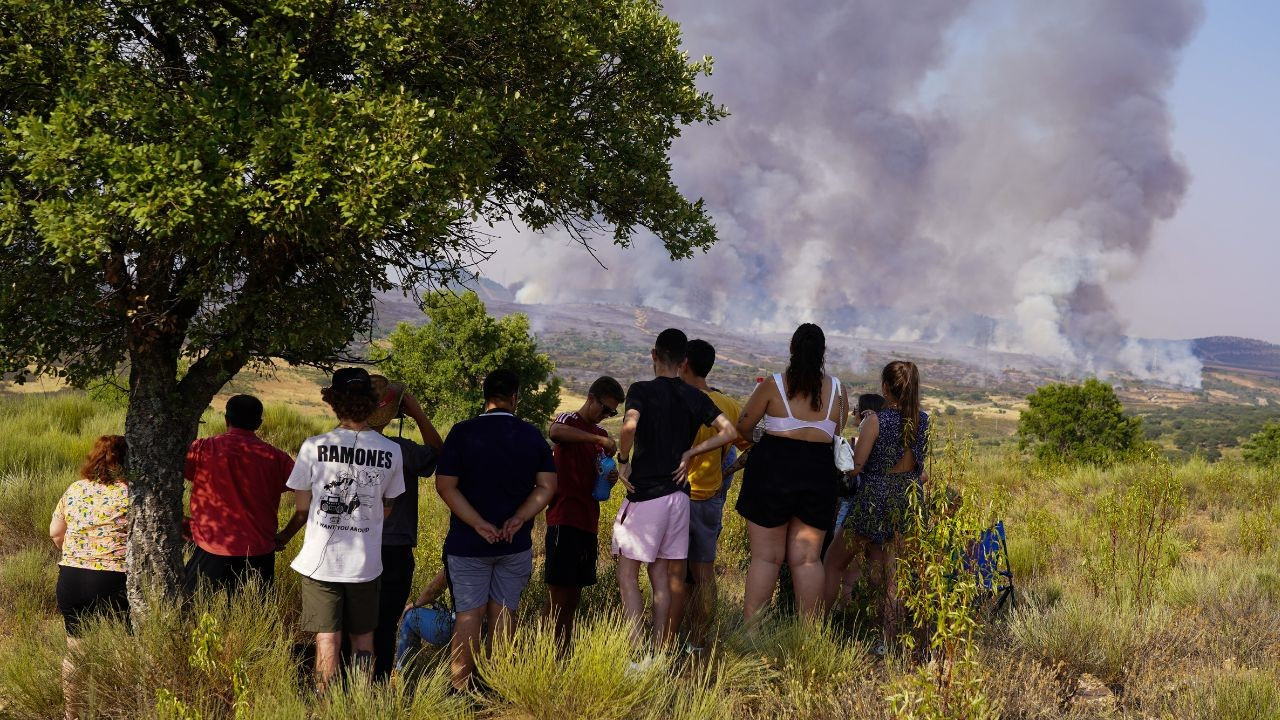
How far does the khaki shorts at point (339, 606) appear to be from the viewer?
4.57 metres

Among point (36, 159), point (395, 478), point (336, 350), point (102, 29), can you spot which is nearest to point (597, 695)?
point (395, 478)

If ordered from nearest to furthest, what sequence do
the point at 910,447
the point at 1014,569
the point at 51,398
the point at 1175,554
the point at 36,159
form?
the point at 36,159 < the point at 910,447 < the point at 1175,554 < the point at 1014,569 < the point at 51,398

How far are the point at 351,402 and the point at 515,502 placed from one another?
1.20 metres

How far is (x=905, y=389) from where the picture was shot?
5684 millimetres

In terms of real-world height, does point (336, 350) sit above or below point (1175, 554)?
above

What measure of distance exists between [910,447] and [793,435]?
3.16 ft

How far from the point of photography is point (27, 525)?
373 inches

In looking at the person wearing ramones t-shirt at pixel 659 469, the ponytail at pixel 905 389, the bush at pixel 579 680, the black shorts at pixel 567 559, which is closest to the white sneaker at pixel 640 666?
the bush at pixel 579 680

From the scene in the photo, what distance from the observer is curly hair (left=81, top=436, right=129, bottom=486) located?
5.34m

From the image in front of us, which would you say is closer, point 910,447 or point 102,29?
point 102,29

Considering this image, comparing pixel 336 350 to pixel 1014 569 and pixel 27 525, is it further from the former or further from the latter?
pixel 1014 569

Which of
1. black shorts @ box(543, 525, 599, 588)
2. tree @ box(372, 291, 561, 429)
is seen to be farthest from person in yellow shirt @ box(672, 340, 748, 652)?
tree @ box(372, 291, 561, 429)

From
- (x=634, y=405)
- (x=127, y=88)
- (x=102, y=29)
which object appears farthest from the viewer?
(x=634, y=405)

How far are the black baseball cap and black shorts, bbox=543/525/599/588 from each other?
182 centimetres
